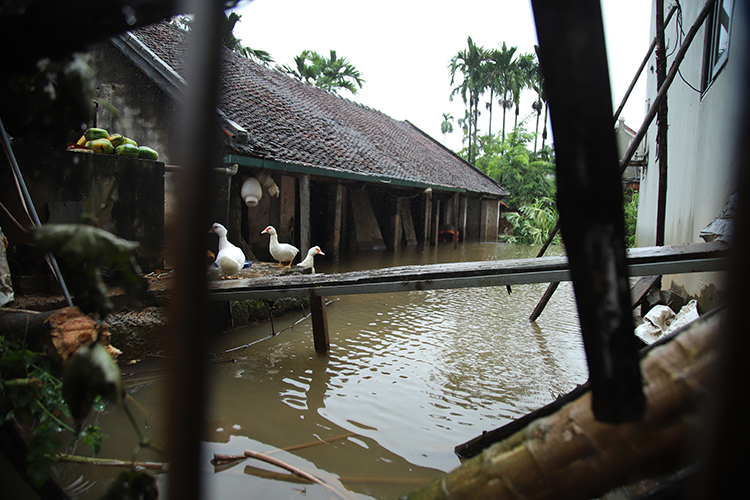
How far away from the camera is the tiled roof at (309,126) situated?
7512mm

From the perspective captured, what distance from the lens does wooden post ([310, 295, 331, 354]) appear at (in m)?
3.79

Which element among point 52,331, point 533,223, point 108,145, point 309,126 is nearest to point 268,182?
point 108,145

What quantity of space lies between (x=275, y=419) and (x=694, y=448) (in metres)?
2.47

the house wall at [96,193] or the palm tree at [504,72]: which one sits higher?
the palm tree at [504,72]

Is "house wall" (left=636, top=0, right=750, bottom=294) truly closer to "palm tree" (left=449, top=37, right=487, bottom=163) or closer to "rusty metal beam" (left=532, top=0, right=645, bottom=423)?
"rusty metal beam" (left=532, top=0, right=645, bottom=423)

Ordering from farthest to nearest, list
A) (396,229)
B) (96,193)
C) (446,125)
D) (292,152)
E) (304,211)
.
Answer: (446,125)
(396,229)
(304,211)
(292,152)
(96,193)

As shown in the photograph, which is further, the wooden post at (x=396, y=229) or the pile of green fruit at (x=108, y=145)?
the wooden post at (x=396, y=229)

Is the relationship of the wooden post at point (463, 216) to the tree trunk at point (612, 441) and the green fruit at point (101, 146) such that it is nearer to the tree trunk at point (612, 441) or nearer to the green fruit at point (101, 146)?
the green fruit at point (101, 146)

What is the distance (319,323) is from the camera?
150 inches

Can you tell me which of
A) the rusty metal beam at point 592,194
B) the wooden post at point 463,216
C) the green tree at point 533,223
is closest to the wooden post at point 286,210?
the rusty metal beam at point 592,194

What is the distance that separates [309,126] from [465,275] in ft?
24.8

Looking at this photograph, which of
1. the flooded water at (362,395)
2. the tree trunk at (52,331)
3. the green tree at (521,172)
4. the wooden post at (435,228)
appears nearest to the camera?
the tree trunk at (52,331)

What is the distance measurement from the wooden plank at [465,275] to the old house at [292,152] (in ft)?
2.94

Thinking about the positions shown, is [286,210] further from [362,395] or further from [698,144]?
[698,144]
